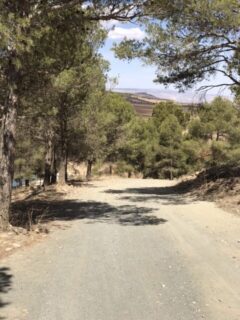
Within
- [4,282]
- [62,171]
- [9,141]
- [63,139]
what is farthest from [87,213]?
[62,171]

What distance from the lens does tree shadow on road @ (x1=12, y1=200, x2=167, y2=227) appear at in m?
13.4

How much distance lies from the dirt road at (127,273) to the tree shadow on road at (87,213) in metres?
0.19

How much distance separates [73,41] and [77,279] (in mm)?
6787

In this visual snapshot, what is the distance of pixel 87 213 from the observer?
15.1 metres

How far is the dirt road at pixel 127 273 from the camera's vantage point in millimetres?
6039

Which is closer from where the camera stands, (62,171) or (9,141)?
(9,141)

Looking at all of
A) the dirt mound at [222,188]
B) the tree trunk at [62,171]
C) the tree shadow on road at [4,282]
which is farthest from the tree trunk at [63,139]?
the tree shadow on road at [4,282]

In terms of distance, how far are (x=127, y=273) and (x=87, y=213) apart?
7.46m

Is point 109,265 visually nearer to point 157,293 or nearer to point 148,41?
point 157,293

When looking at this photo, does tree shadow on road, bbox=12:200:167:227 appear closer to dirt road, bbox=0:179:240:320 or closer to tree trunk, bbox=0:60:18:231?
dirt road, bbox=0:179:240:320

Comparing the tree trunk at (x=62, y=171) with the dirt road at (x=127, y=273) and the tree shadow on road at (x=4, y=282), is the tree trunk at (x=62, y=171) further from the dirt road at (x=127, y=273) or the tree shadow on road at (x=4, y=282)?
the tree shadow on road at (x=4, y=282)

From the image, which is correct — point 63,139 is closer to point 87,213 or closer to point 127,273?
point 87,213

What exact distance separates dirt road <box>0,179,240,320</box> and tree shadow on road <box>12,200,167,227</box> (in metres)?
0.19

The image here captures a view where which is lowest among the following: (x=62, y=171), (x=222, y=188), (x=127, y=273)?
(x=127, y=273)
